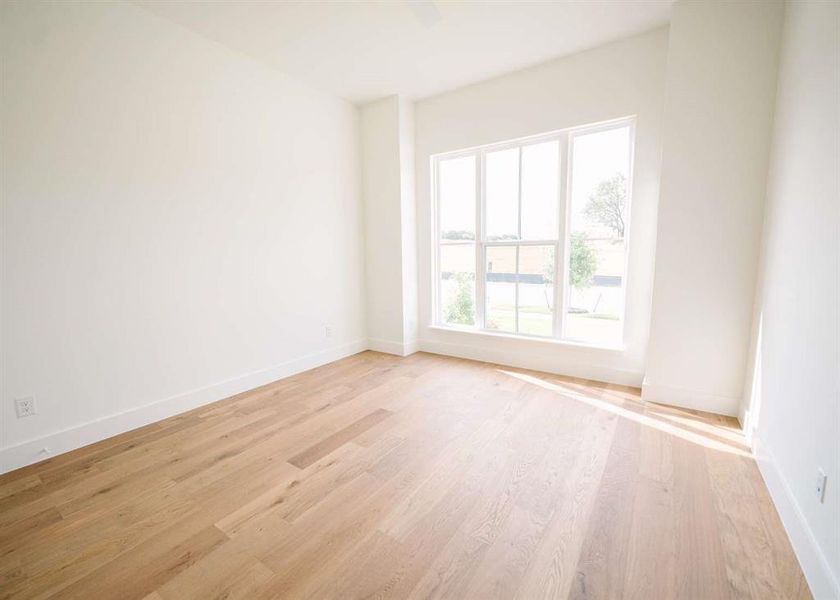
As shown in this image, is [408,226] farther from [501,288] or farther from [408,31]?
[408,31]

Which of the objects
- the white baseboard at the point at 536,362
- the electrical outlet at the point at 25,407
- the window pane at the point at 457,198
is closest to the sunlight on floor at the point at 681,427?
the white baseboard at the point at 536,362

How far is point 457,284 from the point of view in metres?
4.14

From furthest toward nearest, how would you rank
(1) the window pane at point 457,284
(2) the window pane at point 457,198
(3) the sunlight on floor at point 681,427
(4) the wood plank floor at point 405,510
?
(1) the window pane at point 457,284, (2) the window pane at point 457,198, (3) the sunlight on floor at point 681,427, (4) the wood plank floor at point 405,510

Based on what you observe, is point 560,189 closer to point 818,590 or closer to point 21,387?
point 818,590

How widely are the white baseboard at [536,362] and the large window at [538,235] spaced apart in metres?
0.23

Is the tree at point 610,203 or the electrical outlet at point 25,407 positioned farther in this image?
the tree at point 610,203

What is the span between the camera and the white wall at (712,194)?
225cm

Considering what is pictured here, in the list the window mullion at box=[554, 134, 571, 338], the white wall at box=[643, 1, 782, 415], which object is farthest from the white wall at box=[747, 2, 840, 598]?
the window mullion at box=[554, 134, 571, 338]

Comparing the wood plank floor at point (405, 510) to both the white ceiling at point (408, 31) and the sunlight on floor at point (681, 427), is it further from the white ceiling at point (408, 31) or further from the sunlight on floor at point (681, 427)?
the white ceiling at point (408, 31)

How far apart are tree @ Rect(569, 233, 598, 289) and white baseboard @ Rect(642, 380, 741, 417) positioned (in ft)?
3.35

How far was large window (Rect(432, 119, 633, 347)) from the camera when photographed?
315 cm

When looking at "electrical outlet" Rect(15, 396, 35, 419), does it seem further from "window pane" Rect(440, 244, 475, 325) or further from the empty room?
"window pane" Rect(440, 244, 475, 325)

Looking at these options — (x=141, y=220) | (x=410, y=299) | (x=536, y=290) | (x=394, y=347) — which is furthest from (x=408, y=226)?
(x=141, y=220)

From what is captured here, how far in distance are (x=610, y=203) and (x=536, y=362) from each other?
1.62m
